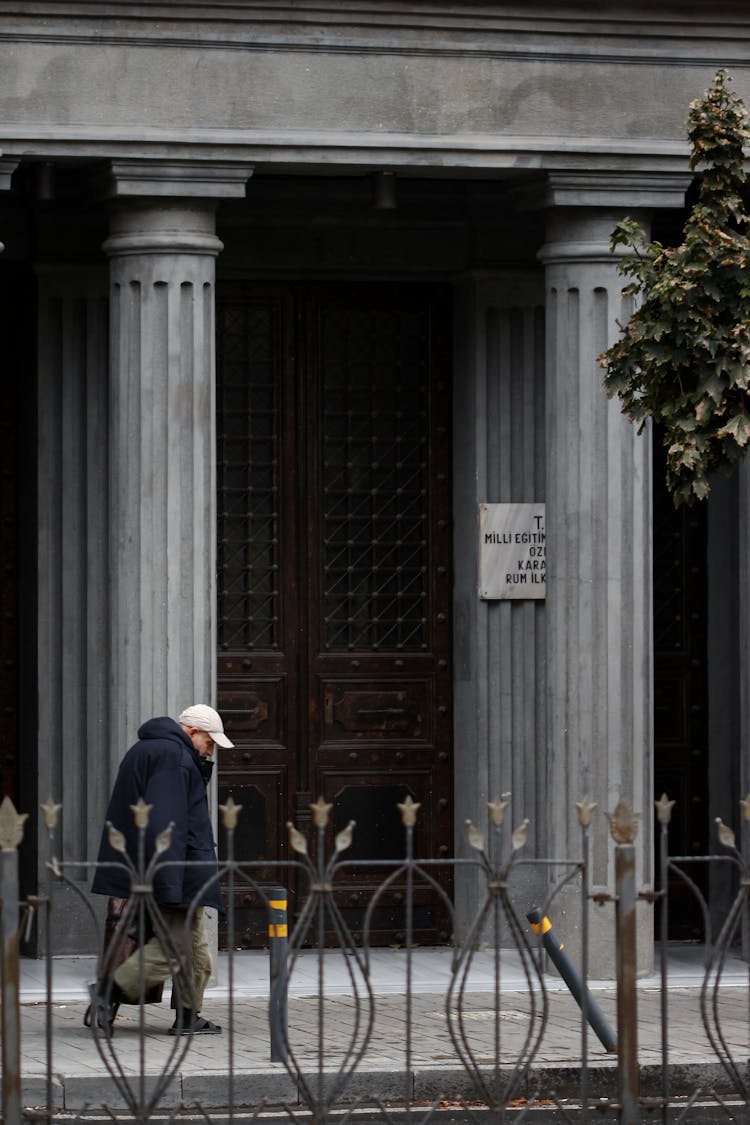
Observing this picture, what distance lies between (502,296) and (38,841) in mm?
4262

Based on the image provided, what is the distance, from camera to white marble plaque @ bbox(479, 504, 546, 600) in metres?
13.6

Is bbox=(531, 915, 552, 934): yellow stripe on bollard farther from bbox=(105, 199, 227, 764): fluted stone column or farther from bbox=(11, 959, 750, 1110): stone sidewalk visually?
bbox=(105, 199, 227, 764): fluted stone column

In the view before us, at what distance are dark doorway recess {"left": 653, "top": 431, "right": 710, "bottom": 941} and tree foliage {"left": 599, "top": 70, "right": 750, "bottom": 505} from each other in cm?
416

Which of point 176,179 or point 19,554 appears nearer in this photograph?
point 176,179

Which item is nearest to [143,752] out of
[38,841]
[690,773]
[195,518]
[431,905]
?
[195,518]

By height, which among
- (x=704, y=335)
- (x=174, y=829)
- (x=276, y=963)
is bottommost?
(x=276, y=963)

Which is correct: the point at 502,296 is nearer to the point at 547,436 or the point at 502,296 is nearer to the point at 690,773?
the point at 547,436

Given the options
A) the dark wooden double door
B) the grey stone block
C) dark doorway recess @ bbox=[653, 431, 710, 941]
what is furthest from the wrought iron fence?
dark doorway recess @ bbox=[653, 431, 710, 941]

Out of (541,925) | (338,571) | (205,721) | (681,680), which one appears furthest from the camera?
(681,680)

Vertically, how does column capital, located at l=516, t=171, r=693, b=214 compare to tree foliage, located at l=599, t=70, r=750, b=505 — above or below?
above

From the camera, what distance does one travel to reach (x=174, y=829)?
10.6 meters

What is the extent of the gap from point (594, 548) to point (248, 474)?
2301 mm

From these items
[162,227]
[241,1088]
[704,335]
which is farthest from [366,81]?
[241,1088]

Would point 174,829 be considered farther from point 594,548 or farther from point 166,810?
point 594,548
